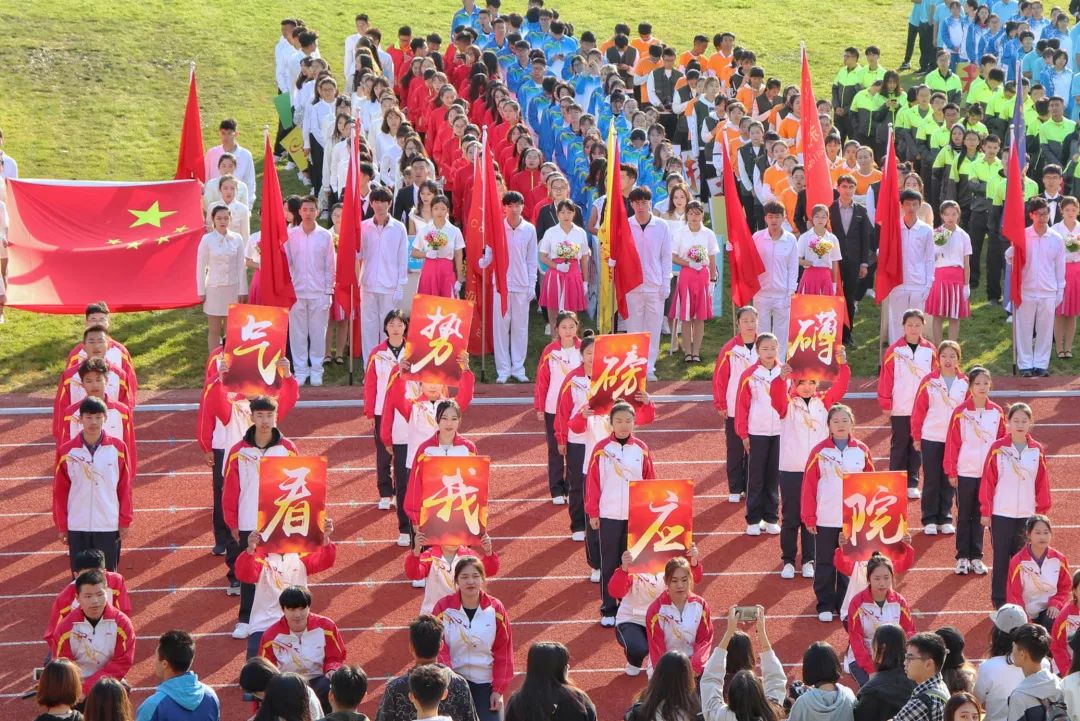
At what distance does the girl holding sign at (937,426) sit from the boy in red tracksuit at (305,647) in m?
6.05

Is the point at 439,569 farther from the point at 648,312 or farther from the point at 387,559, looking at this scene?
the point at 648,312

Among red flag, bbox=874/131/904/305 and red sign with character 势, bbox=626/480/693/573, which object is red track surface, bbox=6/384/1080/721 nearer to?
red sign with character 势, bbox=626/480/693/573

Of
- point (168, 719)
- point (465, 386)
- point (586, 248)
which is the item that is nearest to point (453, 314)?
point (465, 386)

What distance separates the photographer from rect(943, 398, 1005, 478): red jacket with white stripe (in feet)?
43.9

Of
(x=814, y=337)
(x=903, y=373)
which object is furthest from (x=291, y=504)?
(x=903, y=373)

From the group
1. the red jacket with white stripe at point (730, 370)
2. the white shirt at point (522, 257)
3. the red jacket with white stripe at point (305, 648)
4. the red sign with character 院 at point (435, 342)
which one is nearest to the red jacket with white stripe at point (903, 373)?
the red jacket with white stripe at point (730, 370)

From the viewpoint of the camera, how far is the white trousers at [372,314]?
17.6 m

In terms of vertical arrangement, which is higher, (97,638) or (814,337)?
(814,337)

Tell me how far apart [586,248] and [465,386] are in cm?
424

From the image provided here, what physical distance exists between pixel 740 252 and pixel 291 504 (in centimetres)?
809

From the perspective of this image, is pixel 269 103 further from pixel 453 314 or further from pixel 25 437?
pixel 453 314

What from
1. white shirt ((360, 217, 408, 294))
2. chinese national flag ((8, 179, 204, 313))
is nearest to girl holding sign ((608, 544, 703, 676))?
white shirt ((360, 217, 408, 294))

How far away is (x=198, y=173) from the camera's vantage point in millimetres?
19250

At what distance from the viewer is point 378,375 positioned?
14219 millimetres
